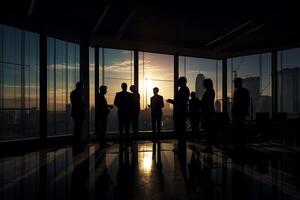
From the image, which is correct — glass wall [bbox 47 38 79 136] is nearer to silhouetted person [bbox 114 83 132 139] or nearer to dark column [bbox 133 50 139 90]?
silhouetted person [bbox 114 83 132 139]

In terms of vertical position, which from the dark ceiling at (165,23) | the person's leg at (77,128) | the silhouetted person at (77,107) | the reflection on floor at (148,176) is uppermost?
the dark ceiling at (165,23)

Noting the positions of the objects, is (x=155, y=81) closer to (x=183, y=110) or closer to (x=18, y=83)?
(x=183, y=110)

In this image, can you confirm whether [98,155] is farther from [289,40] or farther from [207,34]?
[289,40]

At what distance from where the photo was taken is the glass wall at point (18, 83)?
21.6 ft

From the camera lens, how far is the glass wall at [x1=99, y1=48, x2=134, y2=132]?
9.57 meters

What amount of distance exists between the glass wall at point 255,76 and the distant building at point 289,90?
41 cm

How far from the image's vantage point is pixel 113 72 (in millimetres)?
9680

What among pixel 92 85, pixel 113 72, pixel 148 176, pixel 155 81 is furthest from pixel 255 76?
pixel 148 176

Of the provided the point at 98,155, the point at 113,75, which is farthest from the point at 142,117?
the point at 98,155

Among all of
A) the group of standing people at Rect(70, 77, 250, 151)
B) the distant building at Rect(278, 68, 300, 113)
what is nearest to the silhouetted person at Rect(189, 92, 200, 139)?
the group of standing people at Rect(70, 77, 250, 151)

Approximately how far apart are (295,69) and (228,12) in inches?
211

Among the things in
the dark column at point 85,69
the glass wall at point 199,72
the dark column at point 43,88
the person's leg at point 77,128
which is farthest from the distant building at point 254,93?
the dark column at point 43,88

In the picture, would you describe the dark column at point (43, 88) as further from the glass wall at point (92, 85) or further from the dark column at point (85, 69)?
the glass wall at point (92, 85)

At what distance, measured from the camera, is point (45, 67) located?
739 cm
